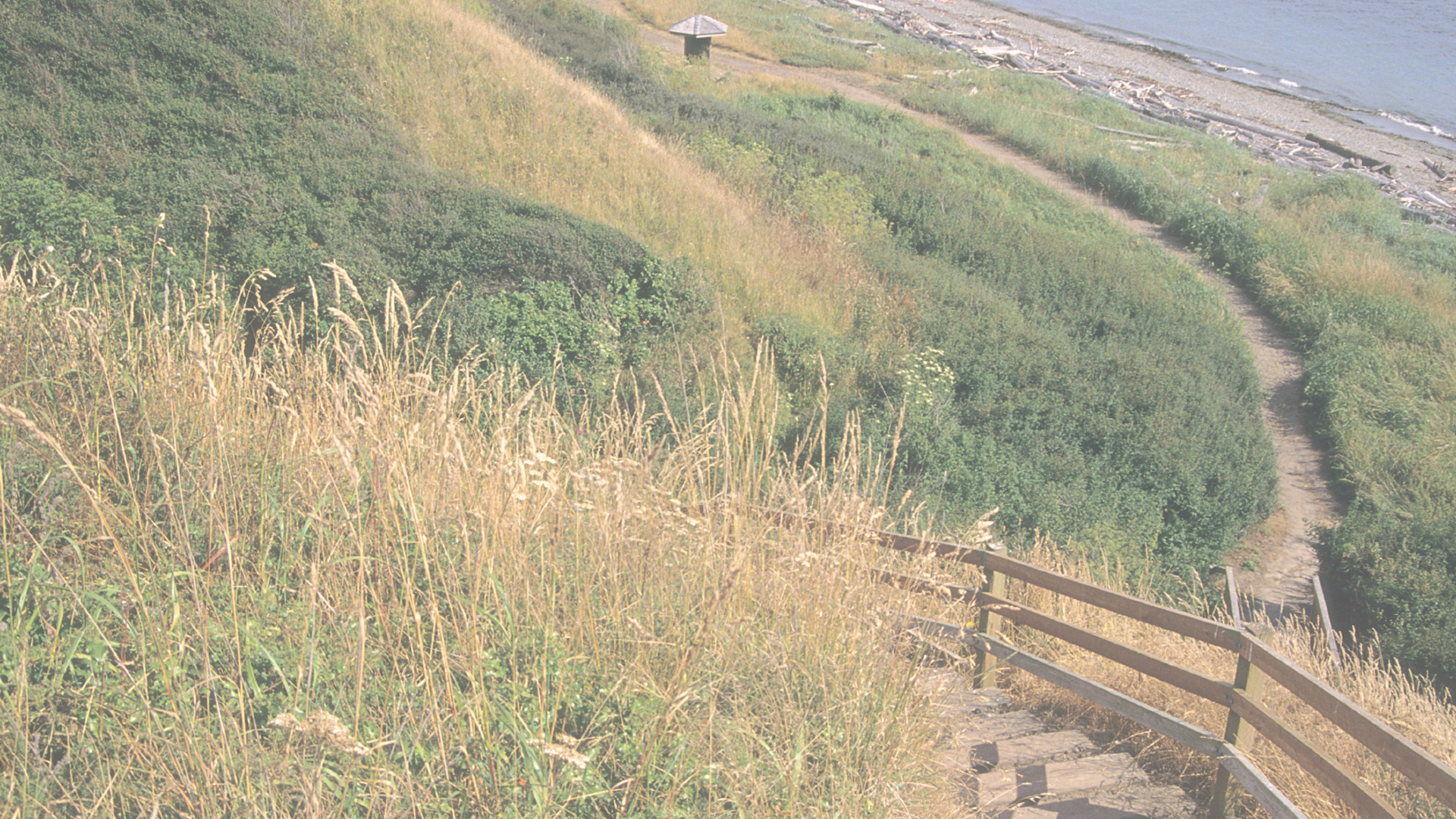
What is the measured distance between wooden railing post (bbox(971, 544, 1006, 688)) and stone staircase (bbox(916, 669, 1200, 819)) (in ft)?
1.89

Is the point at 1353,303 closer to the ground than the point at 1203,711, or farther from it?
farther from it

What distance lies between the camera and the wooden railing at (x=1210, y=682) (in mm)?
3186

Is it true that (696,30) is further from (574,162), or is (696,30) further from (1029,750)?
(1029,750)

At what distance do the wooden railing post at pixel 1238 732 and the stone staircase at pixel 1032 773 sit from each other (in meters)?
0.13

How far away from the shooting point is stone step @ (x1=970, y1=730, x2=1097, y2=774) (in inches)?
157

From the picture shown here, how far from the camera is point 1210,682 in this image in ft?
13.4

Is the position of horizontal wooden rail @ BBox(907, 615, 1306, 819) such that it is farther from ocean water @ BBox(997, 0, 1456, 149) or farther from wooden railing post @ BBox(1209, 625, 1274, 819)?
ocean water @ BBox(997, 0, 1456, 149)

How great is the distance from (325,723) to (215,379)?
1.67 meters

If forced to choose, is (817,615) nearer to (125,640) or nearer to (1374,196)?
(125,640)

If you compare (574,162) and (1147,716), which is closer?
(1147,716)

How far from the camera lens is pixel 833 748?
2705 millimetres

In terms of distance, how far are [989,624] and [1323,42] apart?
54.1 meters

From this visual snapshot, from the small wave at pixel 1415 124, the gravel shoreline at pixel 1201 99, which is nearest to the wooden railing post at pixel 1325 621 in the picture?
the gravel shoreline at pixel 1201 99

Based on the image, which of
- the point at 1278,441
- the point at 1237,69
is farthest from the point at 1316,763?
the point at 1237,69
